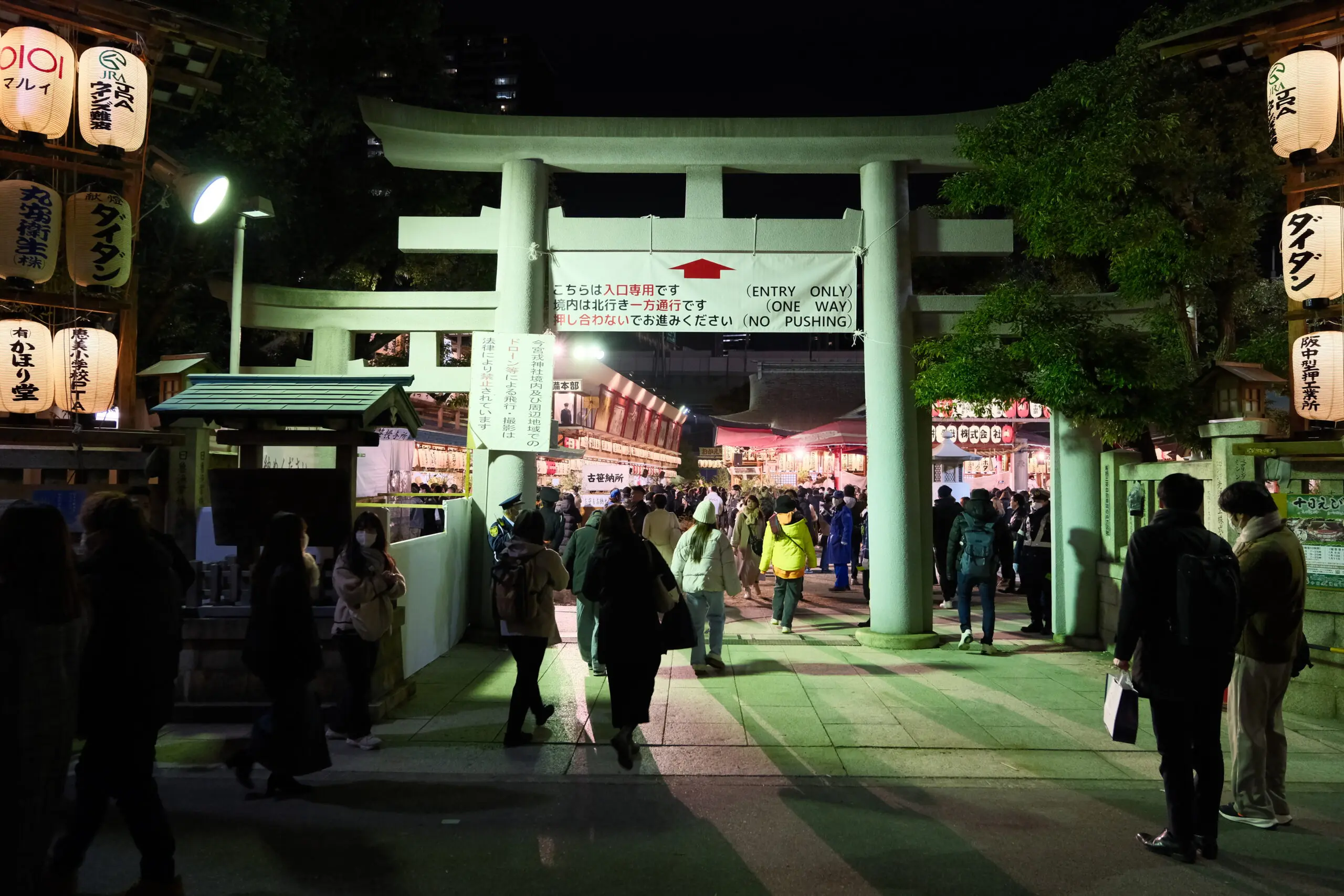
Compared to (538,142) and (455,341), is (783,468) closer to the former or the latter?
(455,341)

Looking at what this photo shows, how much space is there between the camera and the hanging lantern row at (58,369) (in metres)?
8.58

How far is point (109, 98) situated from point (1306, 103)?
11.6 meters

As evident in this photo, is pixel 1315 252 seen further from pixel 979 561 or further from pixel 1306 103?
pixel 979 561

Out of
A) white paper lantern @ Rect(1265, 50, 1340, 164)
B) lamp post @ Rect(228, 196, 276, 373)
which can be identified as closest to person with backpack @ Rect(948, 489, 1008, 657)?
white paper lantern @ Rect(1265, 50, 1340, 164)

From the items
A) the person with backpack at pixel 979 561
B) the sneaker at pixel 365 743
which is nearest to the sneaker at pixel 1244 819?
the person with backpack at pixel 979 561

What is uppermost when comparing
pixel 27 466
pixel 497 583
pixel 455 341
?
pixel 455 341

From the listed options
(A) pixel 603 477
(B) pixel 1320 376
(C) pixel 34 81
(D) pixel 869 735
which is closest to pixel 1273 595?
(D) pixel 869 735

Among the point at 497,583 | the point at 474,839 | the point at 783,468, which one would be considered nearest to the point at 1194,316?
the point at 497,583

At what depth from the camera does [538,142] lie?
10.7 meters

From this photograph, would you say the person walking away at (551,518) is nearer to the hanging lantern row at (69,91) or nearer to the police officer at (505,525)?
the police officer at (505,525)

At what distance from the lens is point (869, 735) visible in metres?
6.95

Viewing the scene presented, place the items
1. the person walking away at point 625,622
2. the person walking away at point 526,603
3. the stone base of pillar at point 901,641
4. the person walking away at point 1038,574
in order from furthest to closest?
the person walking away at point 1038,574 < the stone base of pillar at point 901,641 < the person walking away at point 526,603 < the person walking away at point 625,622

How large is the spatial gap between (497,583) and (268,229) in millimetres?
9369

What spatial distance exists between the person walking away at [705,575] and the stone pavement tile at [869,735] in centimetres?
221
